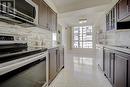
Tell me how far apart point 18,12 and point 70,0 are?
8.02 feet

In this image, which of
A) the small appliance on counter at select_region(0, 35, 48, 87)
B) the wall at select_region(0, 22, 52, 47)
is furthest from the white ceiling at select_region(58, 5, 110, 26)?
the small appliance on counter at select_region(0, 35, 48, 87)

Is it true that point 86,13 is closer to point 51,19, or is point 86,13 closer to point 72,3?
point 72,3

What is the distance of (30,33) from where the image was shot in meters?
2.32

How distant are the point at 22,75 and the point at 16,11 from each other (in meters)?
0.77

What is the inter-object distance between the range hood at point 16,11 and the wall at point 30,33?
0.19 metres

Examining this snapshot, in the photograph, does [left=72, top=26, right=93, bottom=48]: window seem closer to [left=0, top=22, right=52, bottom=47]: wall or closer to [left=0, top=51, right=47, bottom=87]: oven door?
[left=0, top=22, right=52, bottom=47]: wall

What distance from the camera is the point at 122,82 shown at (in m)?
1.88

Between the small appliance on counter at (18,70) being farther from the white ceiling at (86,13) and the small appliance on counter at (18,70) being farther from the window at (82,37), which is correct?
the window at (82,37)

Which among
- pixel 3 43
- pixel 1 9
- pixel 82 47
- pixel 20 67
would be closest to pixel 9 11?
pixel 1 9

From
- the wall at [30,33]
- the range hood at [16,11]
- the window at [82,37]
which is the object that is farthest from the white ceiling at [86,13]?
the range hood at [16,11]

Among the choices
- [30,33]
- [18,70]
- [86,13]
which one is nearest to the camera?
[18,70]

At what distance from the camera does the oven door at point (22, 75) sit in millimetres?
855

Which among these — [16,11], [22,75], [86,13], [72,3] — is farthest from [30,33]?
[86,13]

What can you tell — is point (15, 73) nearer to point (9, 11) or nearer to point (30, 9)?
point (9, 11)
